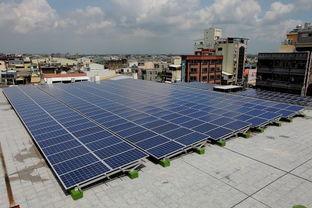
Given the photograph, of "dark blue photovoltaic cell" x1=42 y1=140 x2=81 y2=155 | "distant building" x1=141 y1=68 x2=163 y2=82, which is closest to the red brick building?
"distant building" x1=141 y1=68 x2=163 y2=82

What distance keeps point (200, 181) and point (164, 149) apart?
4.86 m

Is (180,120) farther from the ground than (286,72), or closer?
closer

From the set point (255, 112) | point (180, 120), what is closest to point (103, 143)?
point (180, 120)

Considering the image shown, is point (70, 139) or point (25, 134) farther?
point (25, 134)

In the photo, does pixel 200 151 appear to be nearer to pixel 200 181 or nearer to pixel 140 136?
pixel 200 181

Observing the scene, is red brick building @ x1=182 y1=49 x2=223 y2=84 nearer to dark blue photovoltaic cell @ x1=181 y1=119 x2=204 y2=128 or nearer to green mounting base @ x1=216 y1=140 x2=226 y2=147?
dark blue photovoltaic cell @ x1=181 y1=119 x2=204 y2=128

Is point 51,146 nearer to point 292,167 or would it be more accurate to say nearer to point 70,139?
point 70,139

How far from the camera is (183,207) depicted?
1502cm

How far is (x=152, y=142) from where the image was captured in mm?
22734

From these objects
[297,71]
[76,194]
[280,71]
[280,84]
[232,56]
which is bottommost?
[76,194]

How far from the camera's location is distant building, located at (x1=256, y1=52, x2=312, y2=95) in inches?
2132

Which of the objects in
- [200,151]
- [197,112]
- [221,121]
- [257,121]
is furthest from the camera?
[197,112]

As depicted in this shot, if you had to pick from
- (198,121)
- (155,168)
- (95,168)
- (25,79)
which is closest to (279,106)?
(198,121)

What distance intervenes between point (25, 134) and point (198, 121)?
2371 centimetres
